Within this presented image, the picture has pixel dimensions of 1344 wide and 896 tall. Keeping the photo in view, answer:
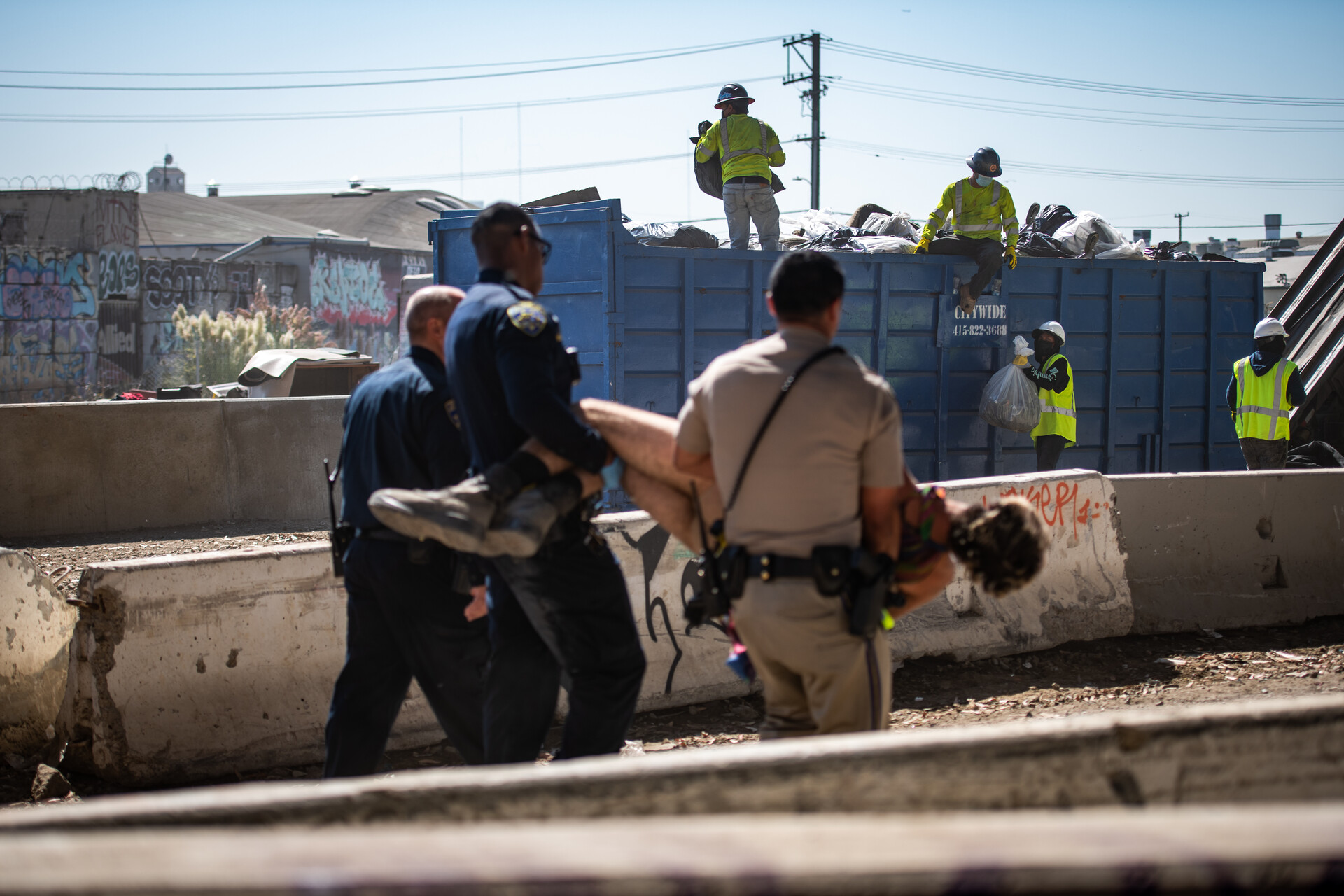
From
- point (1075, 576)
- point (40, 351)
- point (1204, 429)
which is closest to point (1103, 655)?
point (1075, 576)

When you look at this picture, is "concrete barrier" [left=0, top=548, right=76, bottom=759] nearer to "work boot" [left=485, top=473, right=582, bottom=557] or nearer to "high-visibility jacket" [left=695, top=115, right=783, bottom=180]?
"work boot" [left=485, top=473, right=582, bottom=557]

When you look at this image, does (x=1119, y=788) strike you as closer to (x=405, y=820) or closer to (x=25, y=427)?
(x=405, y=820)

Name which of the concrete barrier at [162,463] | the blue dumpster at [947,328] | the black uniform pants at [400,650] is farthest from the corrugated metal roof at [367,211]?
the black uniform pants at [400,650]

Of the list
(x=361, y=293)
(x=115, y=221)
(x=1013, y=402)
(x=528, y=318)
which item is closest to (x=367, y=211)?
(x=361, y=293)

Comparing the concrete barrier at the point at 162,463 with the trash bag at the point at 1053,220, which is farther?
the trash bag at the point at 1053,220

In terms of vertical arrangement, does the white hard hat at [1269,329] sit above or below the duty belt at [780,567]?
above

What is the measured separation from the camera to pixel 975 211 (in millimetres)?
9711

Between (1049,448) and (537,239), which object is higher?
(537,239)

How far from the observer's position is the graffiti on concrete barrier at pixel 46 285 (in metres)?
24.8

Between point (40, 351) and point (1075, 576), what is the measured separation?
25.8 m

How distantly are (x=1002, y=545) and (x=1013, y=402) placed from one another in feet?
23.1

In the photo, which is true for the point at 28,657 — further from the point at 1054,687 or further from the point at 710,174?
the point at 710,174

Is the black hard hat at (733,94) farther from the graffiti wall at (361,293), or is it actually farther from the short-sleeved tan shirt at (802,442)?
the graffiti wall at (361,293)

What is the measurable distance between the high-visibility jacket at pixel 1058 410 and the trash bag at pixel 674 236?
3.30m
